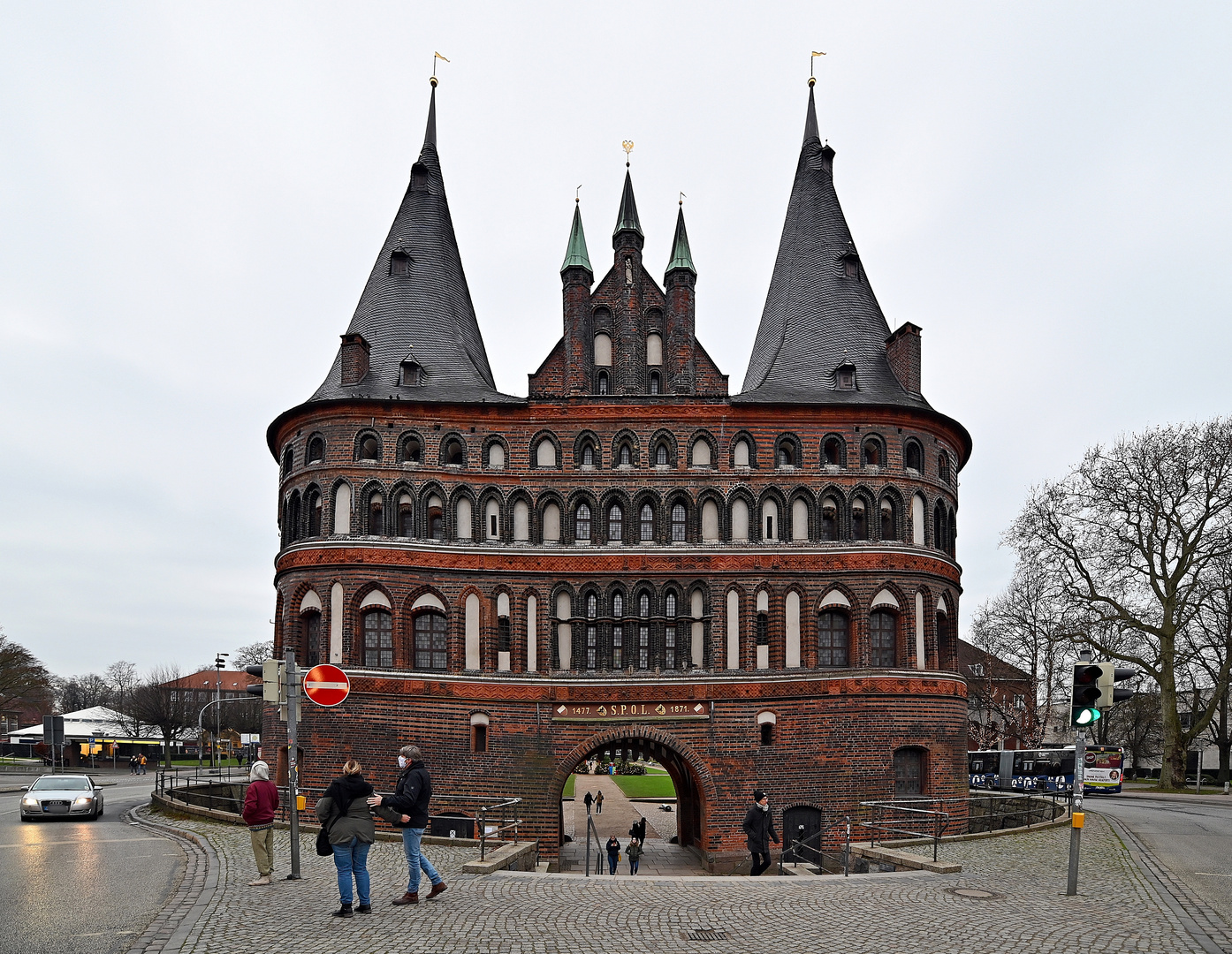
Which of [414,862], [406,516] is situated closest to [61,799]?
[406,516]

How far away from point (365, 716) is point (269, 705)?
353 centimetres

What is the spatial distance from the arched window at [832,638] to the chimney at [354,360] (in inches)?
573

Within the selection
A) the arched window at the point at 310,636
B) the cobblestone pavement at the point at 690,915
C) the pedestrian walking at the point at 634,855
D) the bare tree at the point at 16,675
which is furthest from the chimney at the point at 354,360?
the bare tree at the point at 16,675

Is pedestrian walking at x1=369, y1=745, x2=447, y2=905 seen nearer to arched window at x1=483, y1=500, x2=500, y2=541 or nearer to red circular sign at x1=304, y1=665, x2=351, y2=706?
red circular sign at x1=304, y1=665, x2=351, y2=706

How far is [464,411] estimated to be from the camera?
3055 cm

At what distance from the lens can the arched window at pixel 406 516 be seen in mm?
29906

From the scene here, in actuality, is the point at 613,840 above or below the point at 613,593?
Result: below

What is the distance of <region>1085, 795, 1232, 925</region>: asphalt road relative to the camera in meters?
16.2

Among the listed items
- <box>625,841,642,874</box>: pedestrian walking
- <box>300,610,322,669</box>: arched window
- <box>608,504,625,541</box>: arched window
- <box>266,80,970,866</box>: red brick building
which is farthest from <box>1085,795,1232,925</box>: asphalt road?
<box>300,610,322,669</box>: arched window

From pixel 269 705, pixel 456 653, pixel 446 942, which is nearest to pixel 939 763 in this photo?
pixel 456 653

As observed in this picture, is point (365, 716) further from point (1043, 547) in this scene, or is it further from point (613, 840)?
point (1043, 547)

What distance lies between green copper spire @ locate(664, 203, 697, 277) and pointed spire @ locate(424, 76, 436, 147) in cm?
1066

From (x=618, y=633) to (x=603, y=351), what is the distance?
805 centimetres

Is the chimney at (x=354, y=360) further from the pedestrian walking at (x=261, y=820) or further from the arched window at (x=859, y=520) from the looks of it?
the pedestrian walking at (x=261, y=820)
